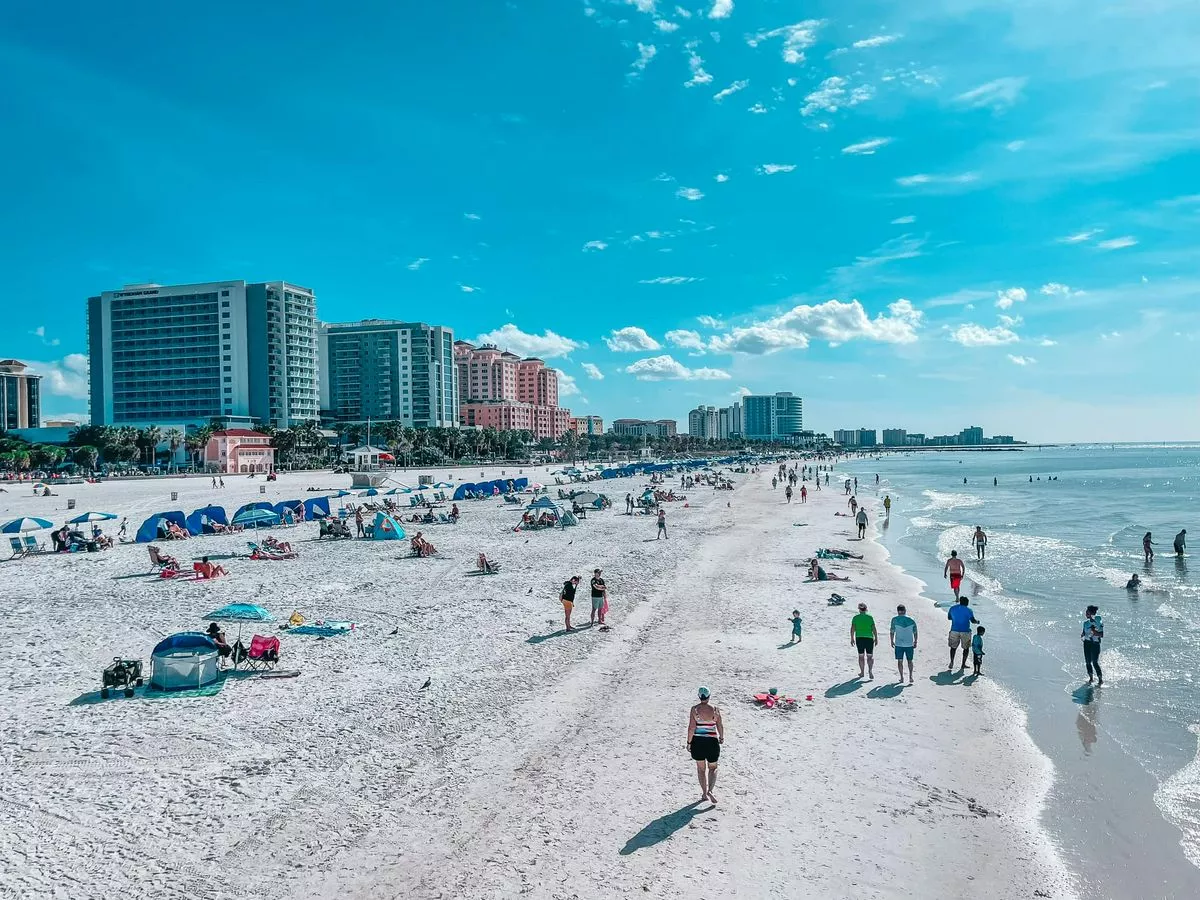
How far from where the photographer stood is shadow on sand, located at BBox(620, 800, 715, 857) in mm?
7469

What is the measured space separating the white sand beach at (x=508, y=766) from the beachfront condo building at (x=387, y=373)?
146944mm

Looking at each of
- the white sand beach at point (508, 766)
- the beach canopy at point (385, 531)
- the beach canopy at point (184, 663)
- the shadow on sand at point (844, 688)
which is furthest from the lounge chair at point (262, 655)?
the beach canopy at point (385, 531)

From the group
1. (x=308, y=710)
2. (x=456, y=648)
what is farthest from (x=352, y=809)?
(x=456, y=648)

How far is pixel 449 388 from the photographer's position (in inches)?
6663

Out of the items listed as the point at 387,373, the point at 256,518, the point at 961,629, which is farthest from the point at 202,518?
the point at 387,373

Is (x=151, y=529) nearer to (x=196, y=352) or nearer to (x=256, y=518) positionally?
(x=256, y=518)

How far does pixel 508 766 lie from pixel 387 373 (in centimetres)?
16205

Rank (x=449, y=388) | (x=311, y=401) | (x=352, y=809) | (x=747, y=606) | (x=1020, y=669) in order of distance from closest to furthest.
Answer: (x=352, y=809) → (x=1020, y=669) → (x=747, y=606) → (x=311, y=401) → (x=449, y=388)

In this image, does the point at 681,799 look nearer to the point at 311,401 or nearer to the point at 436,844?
the point at 436,844

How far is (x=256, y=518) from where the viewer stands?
34.8 metres

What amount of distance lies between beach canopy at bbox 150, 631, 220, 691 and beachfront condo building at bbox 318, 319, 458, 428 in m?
151

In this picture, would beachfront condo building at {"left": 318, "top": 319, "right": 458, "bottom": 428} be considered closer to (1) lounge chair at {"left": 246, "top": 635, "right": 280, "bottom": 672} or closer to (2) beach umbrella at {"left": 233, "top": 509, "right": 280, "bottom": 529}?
(2) beach umbrella at {"left": 233, "top": 509, "right": 280, "bottom": 529}

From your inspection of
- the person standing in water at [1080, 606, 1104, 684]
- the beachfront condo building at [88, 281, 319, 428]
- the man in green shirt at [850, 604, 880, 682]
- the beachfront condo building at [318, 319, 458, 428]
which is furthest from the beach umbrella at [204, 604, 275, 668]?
the beachfront condo building at [318, 319, 458, 428]

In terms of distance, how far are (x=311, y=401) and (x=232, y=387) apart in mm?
14221
